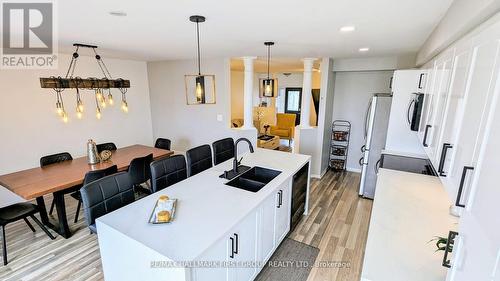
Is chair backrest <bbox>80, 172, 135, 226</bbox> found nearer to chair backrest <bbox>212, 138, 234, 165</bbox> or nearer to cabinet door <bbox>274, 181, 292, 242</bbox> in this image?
chair backrest <bbox>212, 138, 234, 165</bbox>

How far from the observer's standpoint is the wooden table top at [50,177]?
2.60 meters

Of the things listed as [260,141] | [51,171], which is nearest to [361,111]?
[260,141]

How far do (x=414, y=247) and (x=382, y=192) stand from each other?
0.88 meters

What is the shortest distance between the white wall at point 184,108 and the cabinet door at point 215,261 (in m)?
3.30

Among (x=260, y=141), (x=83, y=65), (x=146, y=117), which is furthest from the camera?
(x=260, y=141)

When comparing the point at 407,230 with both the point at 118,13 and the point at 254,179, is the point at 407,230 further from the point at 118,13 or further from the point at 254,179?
the point at 118,13

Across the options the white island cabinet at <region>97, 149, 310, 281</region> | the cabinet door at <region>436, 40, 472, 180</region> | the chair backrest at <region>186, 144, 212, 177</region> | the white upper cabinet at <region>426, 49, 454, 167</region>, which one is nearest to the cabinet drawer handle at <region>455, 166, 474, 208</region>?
the cabinet door at <region>436, 40, 472, 180</region>

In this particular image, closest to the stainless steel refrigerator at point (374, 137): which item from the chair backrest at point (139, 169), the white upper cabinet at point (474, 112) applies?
the white upper cabinet at point (474, 112)

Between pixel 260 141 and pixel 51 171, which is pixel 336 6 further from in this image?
pixel 260 141

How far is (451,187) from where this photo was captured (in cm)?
106

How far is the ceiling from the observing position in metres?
1.69

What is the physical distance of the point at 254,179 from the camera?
113 inches

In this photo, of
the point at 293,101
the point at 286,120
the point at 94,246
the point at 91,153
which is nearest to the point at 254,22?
the point at 91,153

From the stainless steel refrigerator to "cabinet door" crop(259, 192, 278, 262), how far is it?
2372 millimetres
